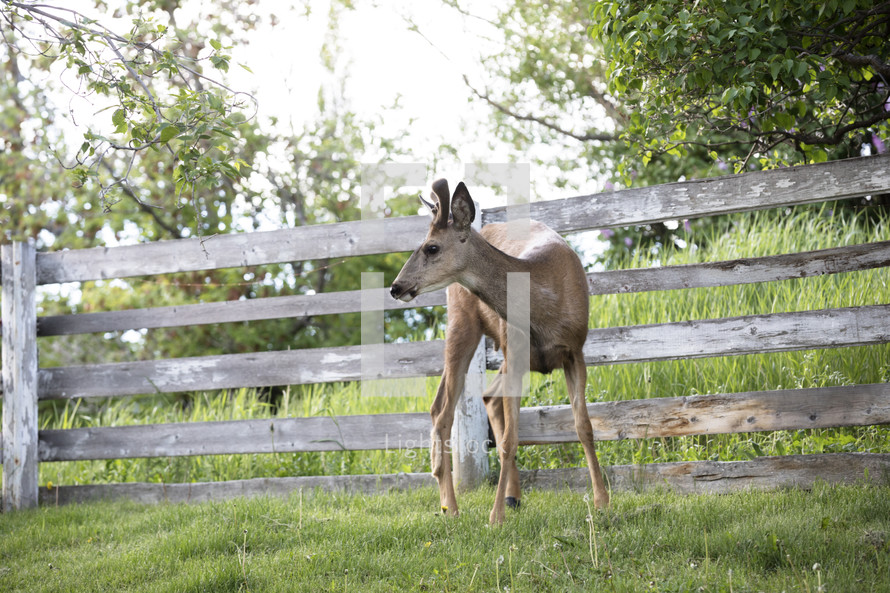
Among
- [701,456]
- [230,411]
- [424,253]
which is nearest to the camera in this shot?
[424,253]

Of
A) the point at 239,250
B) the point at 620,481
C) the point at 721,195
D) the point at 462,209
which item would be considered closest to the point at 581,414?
the point at 620,481

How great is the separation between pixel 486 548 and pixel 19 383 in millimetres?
4072

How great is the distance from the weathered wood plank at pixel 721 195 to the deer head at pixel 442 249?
1.14m

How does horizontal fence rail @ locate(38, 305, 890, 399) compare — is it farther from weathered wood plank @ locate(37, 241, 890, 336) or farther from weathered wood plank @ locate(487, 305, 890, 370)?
weathered wood plank @ locate(37, 241, 890, 336)

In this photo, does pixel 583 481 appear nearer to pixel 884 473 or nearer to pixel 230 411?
pixel 884 473

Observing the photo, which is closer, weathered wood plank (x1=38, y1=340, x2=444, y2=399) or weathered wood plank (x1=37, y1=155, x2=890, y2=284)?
weathered wood plank (x1=37, y1=155, x2=890, y2=284)

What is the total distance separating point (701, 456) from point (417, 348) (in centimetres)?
199

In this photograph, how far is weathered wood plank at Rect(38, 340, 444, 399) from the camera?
515 cm

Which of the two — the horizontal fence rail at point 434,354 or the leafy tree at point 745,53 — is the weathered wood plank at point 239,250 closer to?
the horizontal fence rail at point 434,354

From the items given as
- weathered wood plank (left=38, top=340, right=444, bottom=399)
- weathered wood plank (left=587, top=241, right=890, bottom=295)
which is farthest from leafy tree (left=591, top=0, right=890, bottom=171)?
weathered wood plank (left=38, top=340, right=444, bottom=399)

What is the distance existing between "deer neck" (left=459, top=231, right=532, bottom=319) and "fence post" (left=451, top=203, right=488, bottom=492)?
102 cm

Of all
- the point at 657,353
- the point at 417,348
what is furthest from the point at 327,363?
the point at 657,353

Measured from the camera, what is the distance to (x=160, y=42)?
3.14 meters

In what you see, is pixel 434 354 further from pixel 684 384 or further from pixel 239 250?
pixel 684 384
